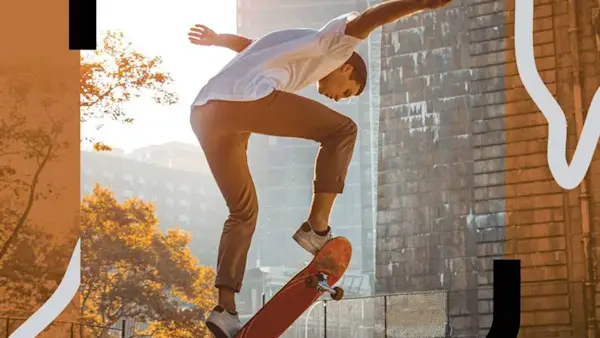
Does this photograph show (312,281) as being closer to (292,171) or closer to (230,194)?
(230,194)

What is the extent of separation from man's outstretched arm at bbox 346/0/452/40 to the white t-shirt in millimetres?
75

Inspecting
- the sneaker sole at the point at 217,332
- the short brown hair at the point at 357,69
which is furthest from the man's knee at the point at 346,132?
the sneaker sole at the point at 217,332

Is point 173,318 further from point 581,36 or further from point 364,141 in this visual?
point 364,141

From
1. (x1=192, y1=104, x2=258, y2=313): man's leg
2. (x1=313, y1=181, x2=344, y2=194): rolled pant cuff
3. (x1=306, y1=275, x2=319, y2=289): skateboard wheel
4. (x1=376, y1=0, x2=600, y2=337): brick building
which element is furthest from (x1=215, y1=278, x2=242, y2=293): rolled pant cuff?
(x1=376, y1=0, x2=600, y2=337): brick building

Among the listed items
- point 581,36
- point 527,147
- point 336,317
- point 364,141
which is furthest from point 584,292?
point 364,141

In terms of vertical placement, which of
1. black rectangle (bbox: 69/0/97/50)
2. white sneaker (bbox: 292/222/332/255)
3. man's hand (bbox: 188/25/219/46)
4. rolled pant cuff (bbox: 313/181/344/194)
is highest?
black rectangle (bbox: 69/0/97/50)

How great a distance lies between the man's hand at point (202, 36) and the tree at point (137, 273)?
34.6 ft

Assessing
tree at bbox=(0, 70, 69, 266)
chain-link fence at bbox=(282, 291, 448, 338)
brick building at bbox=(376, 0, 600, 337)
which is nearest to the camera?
brick building at bbox=(376, 0, 600, 337)

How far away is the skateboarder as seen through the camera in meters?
8.92

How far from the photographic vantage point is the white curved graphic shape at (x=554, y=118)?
1446cm

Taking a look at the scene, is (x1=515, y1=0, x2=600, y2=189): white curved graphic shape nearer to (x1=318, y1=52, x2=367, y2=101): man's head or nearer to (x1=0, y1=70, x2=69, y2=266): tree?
(x1=318, y1=52, x2=367, y2=101): man's head

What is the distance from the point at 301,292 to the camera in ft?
29.8

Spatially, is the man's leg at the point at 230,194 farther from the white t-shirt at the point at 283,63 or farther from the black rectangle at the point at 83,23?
the black rectangle at the point at 83,23

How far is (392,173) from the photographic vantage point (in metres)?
17.3
